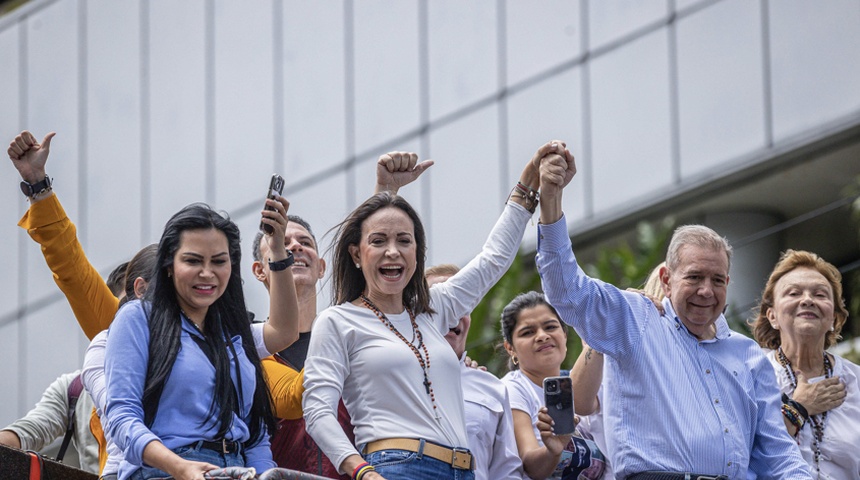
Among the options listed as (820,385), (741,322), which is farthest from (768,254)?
(820,385)

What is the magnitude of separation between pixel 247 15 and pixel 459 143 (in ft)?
10.8

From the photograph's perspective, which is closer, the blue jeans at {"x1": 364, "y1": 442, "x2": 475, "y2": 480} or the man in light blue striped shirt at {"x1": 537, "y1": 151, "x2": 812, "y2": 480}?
the blue jeans at {"x1": 364, "y1": 442, "x2": 475, "y2": 480}

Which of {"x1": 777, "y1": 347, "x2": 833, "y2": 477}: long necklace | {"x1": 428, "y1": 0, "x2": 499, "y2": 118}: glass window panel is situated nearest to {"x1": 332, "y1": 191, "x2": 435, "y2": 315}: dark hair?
{"x1": 777, "y1": 347, "x2": 833, "y2": 477}: long necklace

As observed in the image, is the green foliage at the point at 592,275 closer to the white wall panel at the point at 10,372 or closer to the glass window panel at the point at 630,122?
the glass window panel at the point at 630,122

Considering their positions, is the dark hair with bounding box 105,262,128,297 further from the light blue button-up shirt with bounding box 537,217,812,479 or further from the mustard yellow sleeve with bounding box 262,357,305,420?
the light blue button-up shirt with bounding box 537,217,812,479

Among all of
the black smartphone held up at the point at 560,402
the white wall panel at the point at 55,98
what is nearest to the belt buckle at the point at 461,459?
the black smartphone held up at the point at 560,402

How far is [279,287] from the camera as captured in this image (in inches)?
219

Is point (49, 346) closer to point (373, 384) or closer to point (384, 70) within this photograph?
point (384, 70)

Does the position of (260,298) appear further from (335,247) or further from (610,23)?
(335,247)

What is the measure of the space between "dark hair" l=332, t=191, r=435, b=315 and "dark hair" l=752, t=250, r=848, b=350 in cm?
217

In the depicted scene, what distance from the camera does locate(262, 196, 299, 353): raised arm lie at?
5508 mm

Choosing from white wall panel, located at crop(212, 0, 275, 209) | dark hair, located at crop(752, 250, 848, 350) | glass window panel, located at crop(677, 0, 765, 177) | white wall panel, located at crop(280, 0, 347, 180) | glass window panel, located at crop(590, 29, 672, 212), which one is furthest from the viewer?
white wall panel, located at crop(212, 0, 275, 209)

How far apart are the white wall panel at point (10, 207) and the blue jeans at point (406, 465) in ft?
46.3

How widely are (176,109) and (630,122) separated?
590cm
